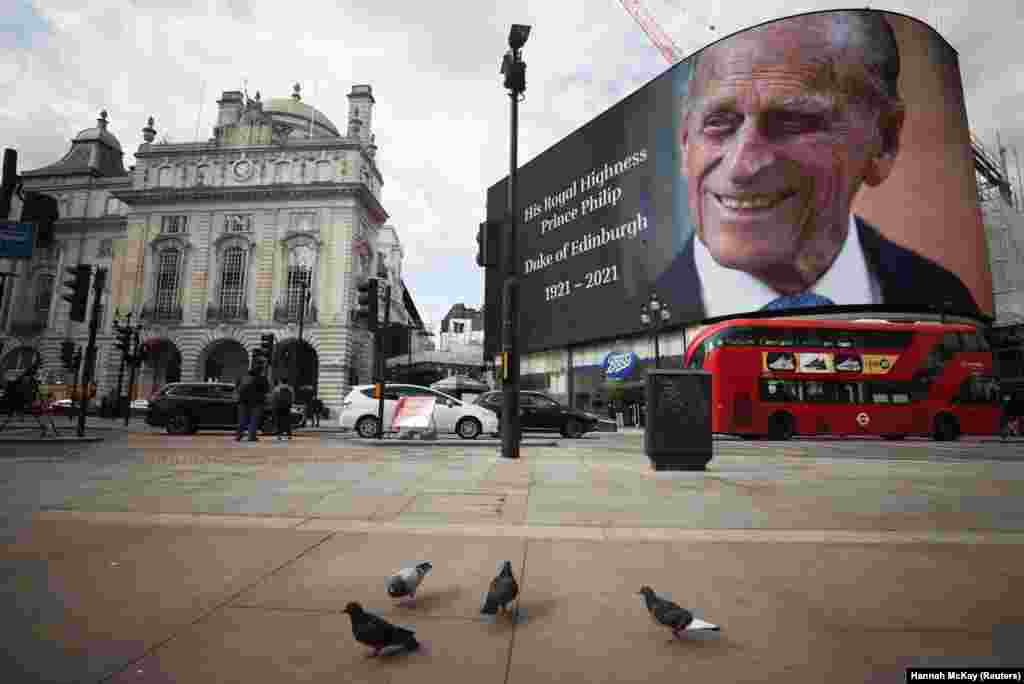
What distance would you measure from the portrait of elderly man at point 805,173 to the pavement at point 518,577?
1050 inches

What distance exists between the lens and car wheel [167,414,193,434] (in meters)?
15.6

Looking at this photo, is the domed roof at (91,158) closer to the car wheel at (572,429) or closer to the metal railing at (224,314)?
the metal railing at (224,314)

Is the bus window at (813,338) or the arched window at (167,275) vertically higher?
the arched window at (167,275)

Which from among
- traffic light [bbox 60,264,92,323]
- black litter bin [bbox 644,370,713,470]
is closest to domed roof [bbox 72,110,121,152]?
traffic light [bbox 60,264,92,323]

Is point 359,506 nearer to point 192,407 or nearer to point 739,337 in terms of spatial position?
point 192,407

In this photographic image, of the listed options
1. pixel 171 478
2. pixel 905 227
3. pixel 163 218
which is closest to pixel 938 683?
pixel 171 478

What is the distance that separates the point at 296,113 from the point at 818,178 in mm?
47216

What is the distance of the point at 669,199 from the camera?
114ft

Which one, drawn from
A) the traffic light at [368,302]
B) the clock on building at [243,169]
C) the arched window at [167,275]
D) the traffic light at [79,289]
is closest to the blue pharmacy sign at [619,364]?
the traffic light at [368,302]

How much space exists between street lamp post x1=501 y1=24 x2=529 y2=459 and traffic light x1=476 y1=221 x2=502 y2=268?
198mm

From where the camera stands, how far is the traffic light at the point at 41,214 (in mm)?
10898

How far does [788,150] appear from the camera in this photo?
1161 inches

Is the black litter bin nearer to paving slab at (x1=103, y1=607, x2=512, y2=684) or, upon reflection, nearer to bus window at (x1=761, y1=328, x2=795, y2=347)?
paving slab at (x1=103, y1=607, x2=512, y2=684)

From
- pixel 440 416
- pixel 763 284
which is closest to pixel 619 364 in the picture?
pixel 763 284
